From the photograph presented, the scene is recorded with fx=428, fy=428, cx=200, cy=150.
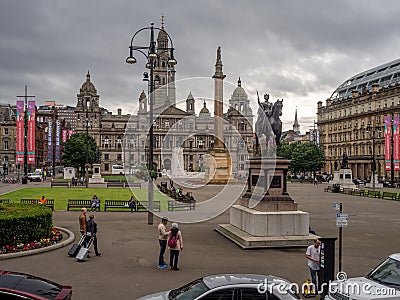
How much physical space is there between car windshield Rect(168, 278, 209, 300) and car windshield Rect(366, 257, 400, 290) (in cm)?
424

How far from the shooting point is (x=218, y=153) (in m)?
69.2

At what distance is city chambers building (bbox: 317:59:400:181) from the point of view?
8438 centimetres

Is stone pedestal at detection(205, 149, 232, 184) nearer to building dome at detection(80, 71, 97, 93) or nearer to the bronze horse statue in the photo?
the bronze horse statue

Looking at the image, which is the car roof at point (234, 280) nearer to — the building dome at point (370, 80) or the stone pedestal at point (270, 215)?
the stone pedestal at point (270, 215)

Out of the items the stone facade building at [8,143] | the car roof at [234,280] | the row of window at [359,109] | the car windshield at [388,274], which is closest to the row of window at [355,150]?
the row of window at [359,109]

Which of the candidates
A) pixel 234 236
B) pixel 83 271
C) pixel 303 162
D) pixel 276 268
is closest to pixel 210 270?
pixel 276 268

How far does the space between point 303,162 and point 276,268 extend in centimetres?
8166

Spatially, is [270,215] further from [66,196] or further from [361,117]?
[361,117]

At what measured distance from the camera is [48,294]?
756 centimetres

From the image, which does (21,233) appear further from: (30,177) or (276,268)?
(30,177)

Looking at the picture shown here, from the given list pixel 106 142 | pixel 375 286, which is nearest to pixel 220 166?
pixel 375 286

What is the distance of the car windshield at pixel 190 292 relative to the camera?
783 centimetres

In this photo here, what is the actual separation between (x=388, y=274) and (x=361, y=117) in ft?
293

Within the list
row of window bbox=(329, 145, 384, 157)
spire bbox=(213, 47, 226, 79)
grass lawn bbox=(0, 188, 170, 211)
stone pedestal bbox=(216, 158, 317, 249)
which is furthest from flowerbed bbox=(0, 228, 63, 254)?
row of window bbox=(329, 145, 384, 157)
